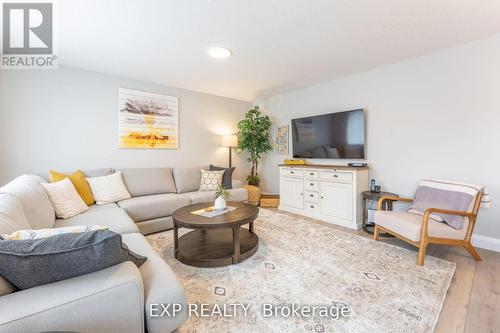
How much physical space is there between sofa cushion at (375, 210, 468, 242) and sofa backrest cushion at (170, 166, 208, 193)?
9.20 ft

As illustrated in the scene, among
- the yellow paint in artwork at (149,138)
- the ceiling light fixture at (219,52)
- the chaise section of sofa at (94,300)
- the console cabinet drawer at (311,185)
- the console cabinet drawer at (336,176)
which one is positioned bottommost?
the chaise section of sofa at (94,300)

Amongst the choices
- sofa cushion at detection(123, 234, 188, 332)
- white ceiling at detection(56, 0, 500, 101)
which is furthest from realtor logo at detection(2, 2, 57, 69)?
sofa cushion at detection(123, 234, 188, 332)

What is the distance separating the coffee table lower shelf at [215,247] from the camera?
209cm

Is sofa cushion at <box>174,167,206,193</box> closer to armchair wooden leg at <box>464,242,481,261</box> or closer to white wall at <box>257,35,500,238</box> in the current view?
white wall at <box>257,35,500,238</box>

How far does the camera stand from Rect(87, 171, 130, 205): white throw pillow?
2.82 m

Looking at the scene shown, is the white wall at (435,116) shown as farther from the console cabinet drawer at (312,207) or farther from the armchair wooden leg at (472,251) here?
the console cabinet drawer at (312,207)

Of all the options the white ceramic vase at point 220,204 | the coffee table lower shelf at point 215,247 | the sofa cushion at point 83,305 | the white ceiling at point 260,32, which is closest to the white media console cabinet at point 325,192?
the coffee table lower shelf at point 215,247

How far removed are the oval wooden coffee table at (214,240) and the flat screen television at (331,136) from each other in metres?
1.96

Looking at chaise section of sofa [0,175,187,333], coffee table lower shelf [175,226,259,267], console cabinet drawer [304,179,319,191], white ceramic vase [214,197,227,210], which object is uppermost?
console cabinet drawer [304,179,319,191]

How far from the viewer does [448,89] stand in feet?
8.74

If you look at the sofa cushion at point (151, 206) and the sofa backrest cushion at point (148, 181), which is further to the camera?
the sofa backrest cushion at point (148, 181)

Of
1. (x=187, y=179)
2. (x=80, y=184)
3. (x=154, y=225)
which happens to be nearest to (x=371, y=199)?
(x=187, y=179)

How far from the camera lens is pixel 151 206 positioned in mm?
2883

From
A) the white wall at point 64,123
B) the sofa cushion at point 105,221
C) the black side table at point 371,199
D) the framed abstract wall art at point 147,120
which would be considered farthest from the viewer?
the framed abstract wall art at point 147,120
